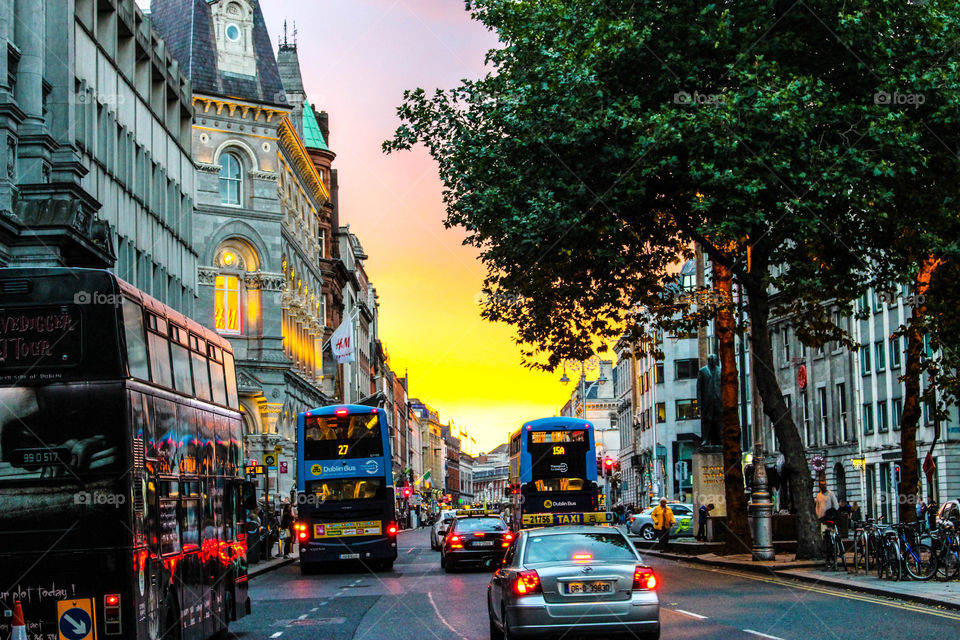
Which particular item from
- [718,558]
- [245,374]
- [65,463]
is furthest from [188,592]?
[245,374]

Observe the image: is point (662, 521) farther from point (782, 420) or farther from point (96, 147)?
point (96, 147)

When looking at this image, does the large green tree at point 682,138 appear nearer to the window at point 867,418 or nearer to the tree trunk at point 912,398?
the tree trunk at point 912,398

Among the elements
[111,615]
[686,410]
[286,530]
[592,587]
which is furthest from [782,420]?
[686,410]

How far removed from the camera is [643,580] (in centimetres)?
1370

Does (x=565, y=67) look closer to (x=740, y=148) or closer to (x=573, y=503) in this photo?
(x=740, y=148)

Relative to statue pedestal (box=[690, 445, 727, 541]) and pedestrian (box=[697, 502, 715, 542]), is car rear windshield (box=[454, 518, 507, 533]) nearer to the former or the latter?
pedestrian (box=[697, 502, 715, 542])

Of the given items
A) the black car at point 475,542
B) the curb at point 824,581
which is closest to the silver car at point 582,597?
the curb at point 824,581

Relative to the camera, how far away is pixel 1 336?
11.9m

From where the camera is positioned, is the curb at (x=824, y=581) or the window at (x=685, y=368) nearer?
the curb at (x=824, y=581)

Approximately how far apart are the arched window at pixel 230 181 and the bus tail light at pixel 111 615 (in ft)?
156

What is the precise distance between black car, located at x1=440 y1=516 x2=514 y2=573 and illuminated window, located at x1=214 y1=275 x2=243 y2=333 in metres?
26.6

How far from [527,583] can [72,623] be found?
15.2 ft

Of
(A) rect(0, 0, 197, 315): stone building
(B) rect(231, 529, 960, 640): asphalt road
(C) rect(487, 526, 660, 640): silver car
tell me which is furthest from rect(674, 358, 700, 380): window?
(C) rect(487, 526, 660, 640): silver car

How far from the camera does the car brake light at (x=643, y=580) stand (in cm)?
1368
